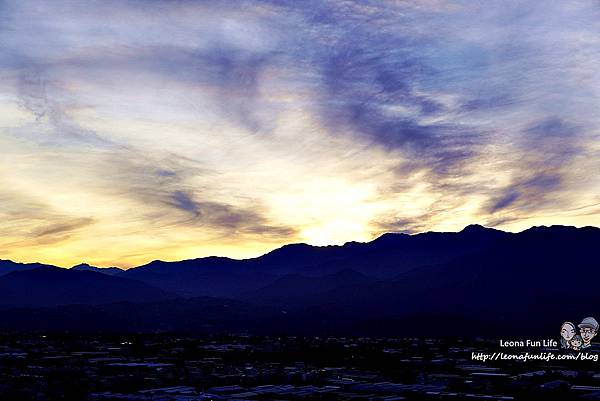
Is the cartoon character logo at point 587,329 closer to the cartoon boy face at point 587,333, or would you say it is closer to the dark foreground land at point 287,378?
the cartoon boy face at point 587,333

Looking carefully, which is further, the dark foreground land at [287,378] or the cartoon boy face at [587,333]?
the cartoon boy face at [587,333]

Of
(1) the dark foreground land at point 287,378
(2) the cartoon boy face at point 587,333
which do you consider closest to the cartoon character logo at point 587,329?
(2) the cartoon boy face at point 587,333

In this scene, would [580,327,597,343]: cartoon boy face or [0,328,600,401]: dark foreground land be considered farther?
[580,327,597,343]: cartoon boy face

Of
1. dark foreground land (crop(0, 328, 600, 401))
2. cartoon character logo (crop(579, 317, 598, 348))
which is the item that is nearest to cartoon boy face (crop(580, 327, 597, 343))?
cartoon character logo (crop(579, 317, 598, 348))

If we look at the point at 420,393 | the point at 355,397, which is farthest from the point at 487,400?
the point at 355,397

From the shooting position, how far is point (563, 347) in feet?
542

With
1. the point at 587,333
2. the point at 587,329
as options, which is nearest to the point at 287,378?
the point at 587,333

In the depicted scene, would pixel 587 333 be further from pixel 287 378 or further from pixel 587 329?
pixel 287 378

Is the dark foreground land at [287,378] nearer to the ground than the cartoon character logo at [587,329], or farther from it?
nearer to the ground

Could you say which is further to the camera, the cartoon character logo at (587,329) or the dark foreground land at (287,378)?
the cartoon character logo at (587,329)

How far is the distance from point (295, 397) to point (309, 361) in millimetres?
62492

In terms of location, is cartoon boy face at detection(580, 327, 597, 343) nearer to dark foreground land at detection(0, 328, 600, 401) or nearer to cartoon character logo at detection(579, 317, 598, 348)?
cartoon character logo at detection(579, 317, 598, 348)

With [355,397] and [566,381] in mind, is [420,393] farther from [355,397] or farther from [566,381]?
[566,381]

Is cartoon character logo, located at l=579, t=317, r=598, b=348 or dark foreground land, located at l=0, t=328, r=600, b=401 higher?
cartoon character logo, located at l=579, t=317, r=598, b=348
